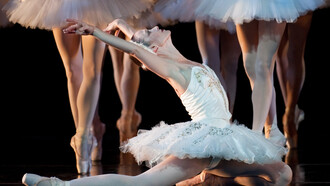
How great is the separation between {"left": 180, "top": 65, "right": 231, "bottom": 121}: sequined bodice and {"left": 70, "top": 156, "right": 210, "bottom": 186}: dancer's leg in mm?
181

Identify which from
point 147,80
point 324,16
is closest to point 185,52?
point 147,80

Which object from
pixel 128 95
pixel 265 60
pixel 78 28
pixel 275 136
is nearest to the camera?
pixel 78 28

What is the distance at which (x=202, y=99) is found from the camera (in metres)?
2.52

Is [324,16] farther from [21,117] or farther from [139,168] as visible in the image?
[139,168]

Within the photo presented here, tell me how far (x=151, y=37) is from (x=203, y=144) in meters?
0.44

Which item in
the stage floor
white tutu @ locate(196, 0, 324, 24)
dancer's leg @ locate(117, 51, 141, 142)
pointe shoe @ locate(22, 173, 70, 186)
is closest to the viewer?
pointe shoe @ locate(22, 173, 70, 186)

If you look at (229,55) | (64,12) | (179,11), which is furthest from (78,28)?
(229,55)

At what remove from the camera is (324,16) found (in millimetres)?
6504

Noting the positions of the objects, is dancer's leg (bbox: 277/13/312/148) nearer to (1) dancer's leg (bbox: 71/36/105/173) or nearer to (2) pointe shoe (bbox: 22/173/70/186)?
(1) dancer's leg (bbox: 71/36/105/173)

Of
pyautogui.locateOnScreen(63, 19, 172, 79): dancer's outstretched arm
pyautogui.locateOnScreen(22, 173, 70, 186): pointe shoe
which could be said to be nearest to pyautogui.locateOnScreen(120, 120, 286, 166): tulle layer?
pyautogui.locateOnScreen(63, 19, 172, 79): dancer's outstretched arm

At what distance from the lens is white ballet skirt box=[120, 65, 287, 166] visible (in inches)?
92.7

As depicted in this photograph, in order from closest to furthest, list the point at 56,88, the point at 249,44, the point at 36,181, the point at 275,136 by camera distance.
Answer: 1. the point at 36,181
2. the point at 249,44
3. the point at 275,136
4. the point at 56,88

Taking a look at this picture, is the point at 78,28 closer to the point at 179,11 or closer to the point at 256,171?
the point at 256,171

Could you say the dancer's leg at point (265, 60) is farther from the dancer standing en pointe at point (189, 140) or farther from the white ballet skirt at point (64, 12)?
the dancer standing en pointe at point (189, 140)
